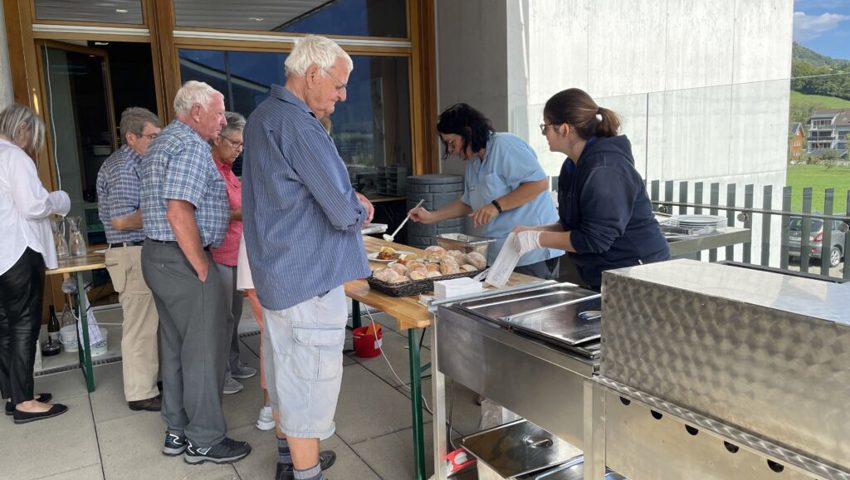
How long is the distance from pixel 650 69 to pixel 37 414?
5.57 metres

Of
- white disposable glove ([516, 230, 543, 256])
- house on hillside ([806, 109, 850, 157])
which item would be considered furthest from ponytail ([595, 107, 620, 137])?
house on hillside ([806, 109, 850, 157])

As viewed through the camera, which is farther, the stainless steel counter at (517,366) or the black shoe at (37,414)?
the black shoe at (37,414)

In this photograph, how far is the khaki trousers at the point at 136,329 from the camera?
3443mm

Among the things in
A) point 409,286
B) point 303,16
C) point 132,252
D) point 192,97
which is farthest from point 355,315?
point 303,16

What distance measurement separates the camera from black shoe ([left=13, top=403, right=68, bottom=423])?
11.1 feet

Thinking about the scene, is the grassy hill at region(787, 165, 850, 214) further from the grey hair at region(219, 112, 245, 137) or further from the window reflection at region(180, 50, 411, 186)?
the window reflection at region(180, 50, 411, 186)

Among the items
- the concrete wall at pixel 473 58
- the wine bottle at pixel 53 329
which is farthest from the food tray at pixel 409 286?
the concrete wall at pixel 473 58

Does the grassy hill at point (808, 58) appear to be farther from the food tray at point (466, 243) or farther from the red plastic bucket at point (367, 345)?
the red plastic bucket at point (367, 345)

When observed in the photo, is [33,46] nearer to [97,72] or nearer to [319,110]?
[97,72]

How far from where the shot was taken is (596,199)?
2.26m

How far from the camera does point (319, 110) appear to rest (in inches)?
84.7

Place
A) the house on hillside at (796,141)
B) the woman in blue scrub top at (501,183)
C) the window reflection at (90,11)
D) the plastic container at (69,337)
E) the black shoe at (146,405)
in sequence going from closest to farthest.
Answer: the woman in blue scrub top at (501,183) → the black shoe at (146,405) → the house on hillside at (796,141) → the plastic container at (69,337) → the window reflection at (90,11)

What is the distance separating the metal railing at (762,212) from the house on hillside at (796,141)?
22 cm

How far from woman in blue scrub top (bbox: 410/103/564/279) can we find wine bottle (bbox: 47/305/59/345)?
3265 millimetres
